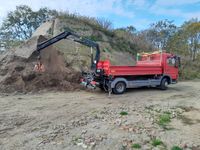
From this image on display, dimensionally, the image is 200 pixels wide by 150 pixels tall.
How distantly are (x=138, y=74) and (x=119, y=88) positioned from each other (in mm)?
1445

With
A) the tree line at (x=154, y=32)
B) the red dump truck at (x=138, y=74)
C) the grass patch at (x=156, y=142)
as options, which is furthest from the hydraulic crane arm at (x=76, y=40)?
the tree line at (x=154, y=32)

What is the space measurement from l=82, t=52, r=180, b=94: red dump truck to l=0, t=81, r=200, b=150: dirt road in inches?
58.3

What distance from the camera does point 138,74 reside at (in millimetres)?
15133

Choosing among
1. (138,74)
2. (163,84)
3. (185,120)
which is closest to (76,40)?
(138,74)

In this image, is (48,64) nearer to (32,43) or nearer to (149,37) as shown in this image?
(32,43)

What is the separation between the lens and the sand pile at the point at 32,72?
1445cm

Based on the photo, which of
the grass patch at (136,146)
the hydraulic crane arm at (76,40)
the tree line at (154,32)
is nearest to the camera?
the grass patch at (136,146)

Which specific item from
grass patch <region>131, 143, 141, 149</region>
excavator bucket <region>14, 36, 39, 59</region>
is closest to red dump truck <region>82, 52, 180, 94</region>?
excavator bucket <region>14, 36, 39, 59</region>

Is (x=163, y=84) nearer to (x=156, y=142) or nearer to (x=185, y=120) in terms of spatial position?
(x=185, y=120)

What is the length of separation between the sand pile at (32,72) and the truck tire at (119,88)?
227 cm

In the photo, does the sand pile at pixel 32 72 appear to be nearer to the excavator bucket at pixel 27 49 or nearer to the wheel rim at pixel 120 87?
the excavator bucket at pixel 27 49

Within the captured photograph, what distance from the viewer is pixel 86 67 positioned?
60.1 ft

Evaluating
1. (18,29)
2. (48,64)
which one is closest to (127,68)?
(48,64)

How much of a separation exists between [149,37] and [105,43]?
16.4 meters
